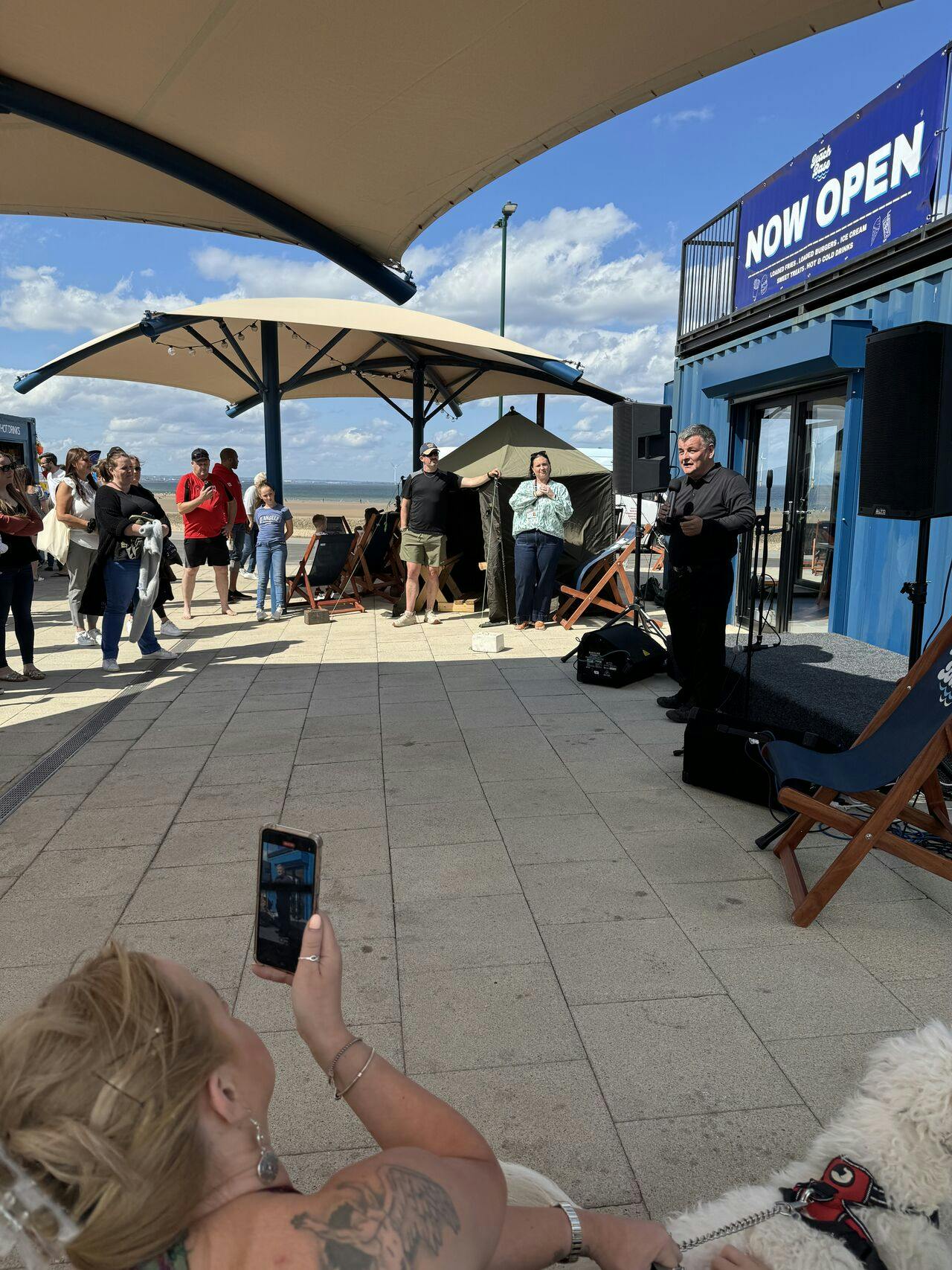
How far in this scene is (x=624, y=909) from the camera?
123 inches

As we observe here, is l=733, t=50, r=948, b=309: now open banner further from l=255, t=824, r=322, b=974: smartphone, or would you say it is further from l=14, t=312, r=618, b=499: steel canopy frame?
l=255, t=824, r=322, b=974: smartphone

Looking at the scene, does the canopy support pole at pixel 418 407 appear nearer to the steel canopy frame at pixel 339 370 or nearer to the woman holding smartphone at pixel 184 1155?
the steel canopy frame at pixel 339 370

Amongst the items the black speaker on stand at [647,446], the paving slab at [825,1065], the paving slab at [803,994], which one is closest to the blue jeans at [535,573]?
the black speaker on stand at [647,446]

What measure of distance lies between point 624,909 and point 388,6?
146 inches

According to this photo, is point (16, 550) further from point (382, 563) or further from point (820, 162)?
point (820, 162)

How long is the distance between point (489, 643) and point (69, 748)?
3852mm

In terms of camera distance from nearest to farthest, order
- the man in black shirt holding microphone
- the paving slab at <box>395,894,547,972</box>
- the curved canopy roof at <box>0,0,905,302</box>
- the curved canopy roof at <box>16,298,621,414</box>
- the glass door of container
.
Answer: the paving slab at <box>395,894,547,972</box> < the curved canopy roof at <box>0,0,905,302</box> < the man in black shirt holding microphone < the glass door of container < the curved canopy roof at <box>16,298,621,414</box>

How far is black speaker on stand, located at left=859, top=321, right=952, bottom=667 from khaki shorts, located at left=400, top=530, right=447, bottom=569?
225 inches

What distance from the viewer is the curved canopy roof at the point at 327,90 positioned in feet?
12.3

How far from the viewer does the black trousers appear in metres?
5.46

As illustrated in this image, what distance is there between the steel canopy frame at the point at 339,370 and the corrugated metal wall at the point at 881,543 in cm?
478

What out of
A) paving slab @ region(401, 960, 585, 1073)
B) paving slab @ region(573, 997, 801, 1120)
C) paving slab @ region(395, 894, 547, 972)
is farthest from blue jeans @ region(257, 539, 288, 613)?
paving slab @ region(573, 997, 801, 1120)

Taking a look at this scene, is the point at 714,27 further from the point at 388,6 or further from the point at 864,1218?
the point at 864,1218

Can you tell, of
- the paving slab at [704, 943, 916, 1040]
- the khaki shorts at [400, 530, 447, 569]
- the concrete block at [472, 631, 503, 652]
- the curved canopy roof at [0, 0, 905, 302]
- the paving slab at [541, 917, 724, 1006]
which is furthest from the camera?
the khaki shorts at [400, 530, 447, 569]
